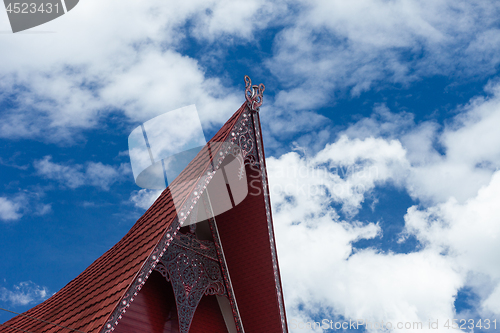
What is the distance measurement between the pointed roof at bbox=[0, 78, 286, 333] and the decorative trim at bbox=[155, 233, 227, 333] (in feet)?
1.79

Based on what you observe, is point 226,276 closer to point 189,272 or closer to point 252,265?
point 252,265

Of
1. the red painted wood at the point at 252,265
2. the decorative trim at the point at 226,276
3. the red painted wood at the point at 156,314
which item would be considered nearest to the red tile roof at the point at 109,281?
the red painted wood at the point at 156,314

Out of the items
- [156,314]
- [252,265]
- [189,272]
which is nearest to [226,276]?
[252,265]

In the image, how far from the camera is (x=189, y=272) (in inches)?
290

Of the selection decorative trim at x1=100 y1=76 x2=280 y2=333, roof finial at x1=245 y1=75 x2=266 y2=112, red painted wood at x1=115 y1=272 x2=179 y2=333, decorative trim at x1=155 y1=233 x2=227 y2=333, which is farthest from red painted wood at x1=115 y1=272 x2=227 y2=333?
roof finial at x1=245 y1=75 x2=266 y2=112

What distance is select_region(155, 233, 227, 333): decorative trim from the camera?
7.00 m

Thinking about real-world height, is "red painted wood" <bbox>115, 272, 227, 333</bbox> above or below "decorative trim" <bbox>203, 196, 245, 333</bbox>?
below

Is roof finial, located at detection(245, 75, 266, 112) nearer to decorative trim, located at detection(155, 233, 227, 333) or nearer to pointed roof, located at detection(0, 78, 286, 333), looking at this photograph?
pointed roof, located at detection(0, 78, 286, 333)

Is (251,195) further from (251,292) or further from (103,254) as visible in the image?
(103,254)

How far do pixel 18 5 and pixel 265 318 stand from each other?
7.06 m

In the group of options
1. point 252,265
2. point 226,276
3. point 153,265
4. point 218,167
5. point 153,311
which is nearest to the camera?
point 153,265

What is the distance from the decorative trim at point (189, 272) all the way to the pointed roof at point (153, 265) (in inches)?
21.5

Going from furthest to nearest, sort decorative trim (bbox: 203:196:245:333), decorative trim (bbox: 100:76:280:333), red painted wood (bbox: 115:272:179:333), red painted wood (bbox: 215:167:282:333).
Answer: red painted wood (bbox: 215:167:282:333), decorative trim (bbox: 203:196:245:333), red painted wood (bbox: 115:272:179:333), decorative trim (bbox: 100:76:280:333)

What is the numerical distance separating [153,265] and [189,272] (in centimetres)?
137
